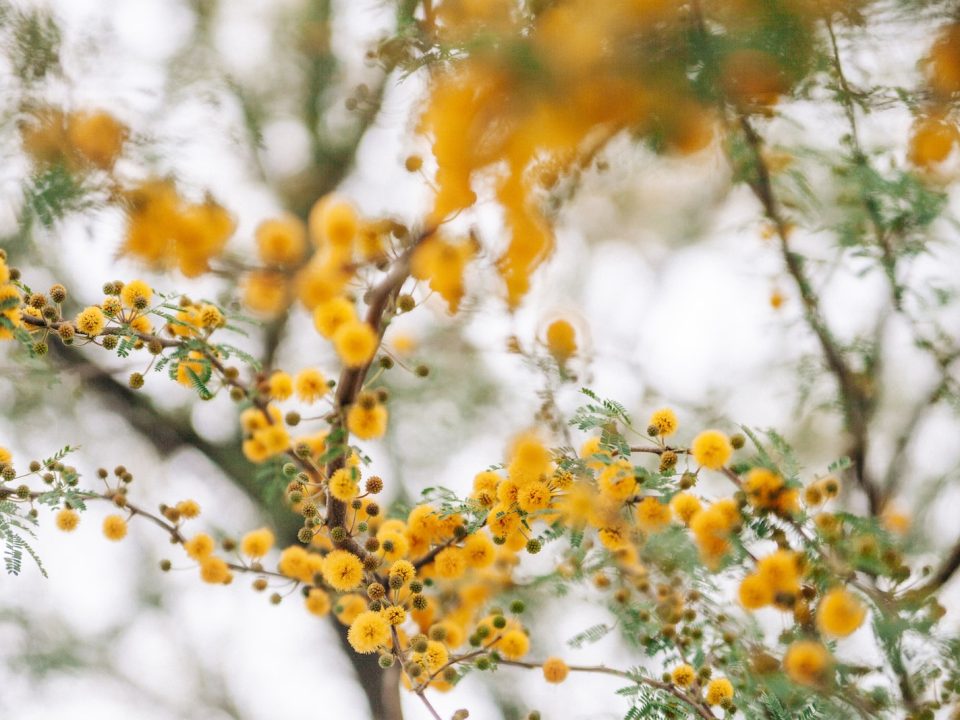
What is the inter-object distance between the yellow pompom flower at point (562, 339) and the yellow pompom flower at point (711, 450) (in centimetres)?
60

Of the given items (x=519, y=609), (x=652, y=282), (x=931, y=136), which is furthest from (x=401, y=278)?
(x=652, y=282)

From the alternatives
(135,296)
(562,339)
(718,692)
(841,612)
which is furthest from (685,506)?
(135,296)

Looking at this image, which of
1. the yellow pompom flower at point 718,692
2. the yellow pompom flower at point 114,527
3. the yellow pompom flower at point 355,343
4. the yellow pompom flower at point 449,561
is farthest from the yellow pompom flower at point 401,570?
the yellow pompom flower at point 114,527

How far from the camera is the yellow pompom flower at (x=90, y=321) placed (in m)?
1.34

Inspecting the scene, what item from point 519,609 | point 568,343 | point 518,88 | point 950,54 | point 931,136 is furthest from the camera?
point 568,343

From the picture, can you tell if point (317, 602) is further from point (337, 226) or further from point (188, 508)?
point (337, 226)

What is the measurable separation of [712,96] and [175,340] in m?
1.04

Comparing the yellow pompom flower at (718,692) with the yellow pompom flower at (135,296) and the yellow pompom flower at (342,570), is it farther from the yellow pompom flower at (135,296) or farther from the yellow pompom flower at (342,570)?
the yellow pompom flower at (135,296)

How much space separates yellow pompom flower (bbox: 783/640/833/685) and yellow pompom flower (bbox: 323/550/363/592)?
0.76 meters

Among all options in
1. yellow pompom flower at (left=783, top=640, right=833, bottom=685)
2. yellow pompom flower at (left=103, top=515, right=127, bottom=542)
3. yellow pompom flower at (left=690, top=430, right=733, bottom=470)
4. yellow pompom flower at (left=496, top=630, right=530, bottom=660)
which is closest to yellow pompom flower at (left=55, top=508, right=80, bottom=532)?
yellow pompom flower at (left=103, top=515, right=127, bottom=542)

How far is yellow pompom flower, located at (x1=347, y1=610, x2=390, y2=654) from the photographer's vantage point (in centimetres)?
126

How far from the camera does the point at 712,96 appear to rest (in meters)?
1.09

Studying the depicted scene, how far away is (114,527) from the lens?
A: 1.73 metres

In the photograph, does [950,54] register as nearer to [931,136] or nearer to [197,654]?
[931,136]
